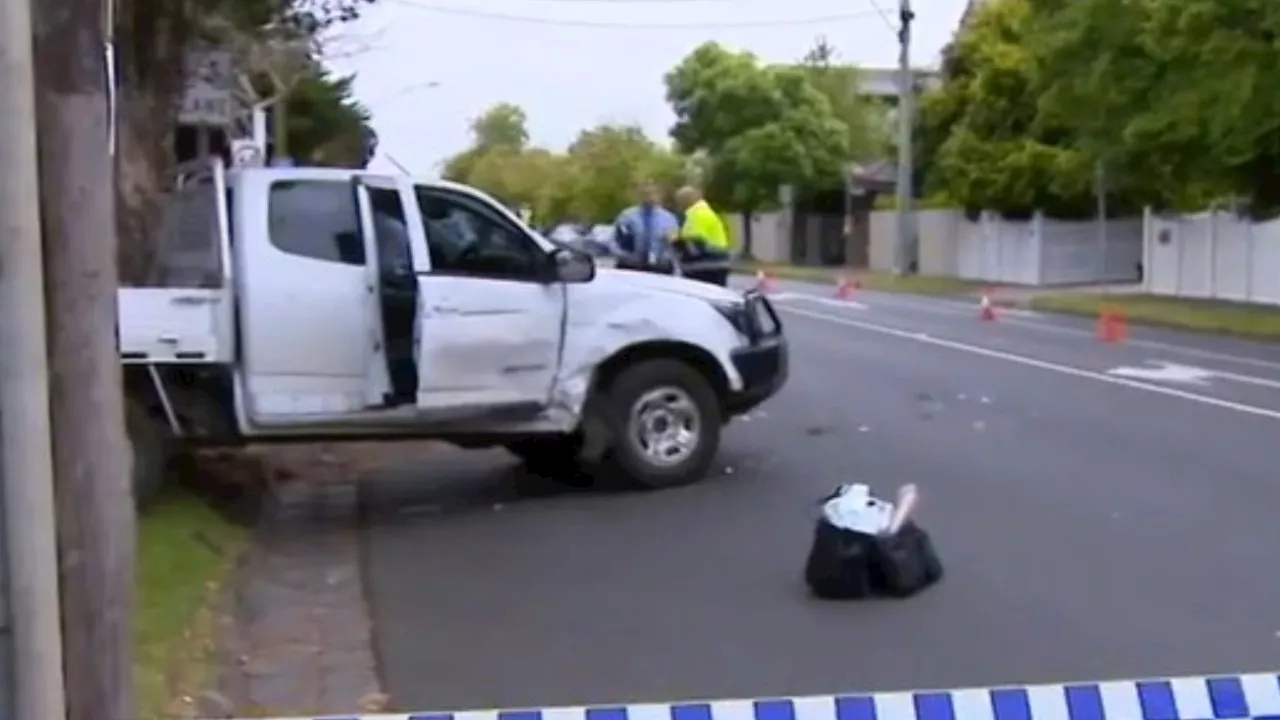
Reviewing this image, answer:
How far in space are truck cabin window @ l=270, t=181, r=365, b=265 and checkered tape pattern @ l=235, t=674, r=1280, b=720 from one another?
23.8ft

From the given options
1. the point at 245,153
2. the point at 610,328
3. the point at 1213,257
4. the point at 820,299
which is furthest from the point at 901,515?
the point at 1213,257

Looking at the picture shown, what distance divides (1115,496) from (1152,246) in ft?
102

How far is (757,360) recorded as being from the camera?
12891mm

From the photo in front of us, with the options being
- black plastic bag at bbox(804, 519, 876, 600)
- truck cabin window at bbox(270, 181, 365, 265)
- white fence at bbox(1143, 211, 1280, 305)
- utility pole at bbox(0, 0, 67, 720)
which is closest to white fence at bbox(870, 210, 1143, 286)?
white fence at bbox(1143, 211, 1280, 305)

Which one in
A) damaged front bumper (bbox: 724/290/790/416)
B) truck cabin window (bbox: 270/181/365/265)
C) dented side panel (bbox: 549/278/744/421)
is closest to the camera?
truck cabin window (bbox: 270/181/365/265)

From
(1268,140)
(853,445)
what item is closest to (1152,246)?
(1268,140)

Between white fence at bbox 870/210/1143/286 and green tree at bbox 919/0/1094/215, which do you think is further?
white fence at bbox 870/210/1143/286

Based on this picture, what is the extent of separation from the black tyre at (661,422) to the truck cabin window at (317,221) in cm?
181

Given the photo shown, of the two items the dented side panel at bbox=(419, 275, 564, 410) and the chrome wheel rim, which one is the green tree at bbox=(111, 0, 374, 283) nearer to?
the dented side panel at bbox=(419, 275, 564, 410)

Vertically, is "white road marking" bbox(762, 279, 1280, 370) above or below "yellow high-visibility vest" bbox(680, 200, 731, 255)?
below

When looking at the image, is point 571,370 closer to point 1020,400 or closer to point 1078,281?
point 1020,400

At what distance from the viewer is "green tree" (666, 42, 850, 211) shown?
66875 millimetres

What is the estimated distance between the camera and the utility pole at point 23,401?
4301 mm

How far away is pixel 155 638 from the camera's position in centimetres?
809
